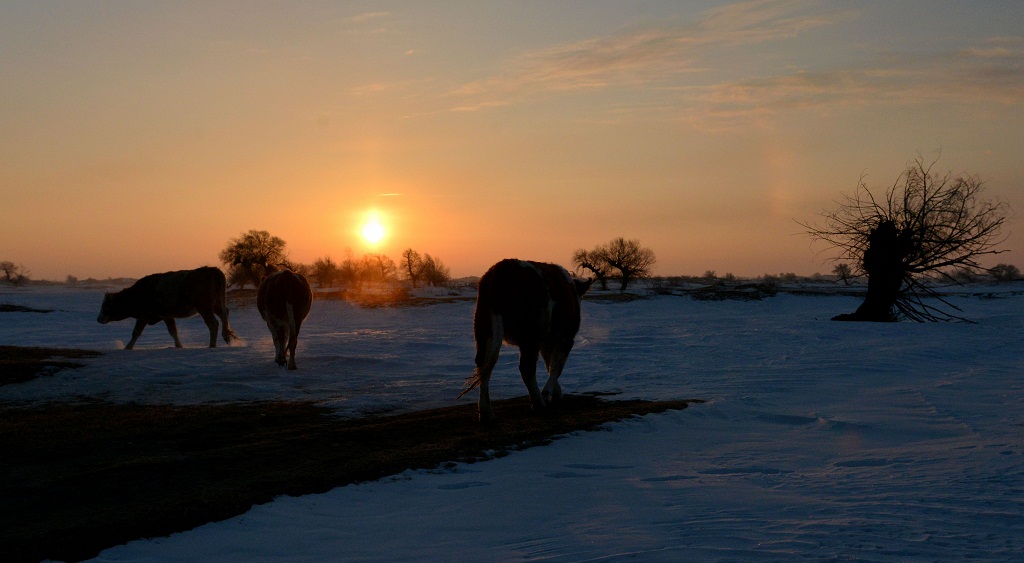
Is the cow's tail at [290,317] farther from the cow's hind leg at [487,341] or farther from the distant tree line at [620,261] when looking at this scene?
the distant tree line at [620,261]

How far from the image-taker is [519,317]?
29.6 ft

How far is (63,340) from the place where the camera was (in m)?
22.2

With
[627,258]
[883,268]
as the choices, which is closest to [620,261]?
[627,258]

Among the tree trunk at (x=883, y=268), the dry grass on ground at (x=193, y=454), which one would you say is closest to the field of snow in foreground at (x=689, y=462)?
the dry grass on ground at (x=193, y=454)

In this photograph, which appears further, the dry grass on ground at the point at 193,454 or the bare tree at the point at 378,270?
the bare tree at the point at 378,270

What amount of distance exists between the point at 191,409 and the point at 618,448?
589cm

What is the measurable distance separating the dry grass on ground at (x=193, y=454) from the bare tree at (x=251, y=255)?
144 feet

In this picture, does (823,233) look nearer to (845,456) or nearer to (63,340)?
(845,456)

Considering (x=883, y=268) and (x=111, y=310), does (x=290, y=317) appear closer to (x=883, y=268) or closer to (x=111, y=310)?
(x=111, y=310)

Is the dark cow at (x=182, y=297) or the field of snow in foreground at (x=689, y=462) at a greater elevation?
the dark cow at (x=182, y=297)

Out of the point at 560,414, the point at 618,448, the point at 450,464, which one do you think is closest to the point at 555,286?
the point at 560,414

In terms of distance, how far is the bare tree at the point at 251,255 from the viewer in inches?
2060

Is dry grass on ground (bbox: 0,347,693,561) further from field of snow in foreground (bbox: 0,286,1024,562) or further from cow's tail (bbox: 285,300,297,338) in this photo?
cow's tail (bbox: 285,300,297,338)

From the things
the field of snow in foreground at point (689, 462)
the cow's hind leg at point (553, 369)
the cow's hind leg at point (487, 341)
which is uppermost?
the cow's hind leg at point (487, 341)
